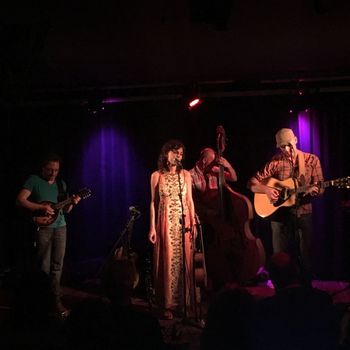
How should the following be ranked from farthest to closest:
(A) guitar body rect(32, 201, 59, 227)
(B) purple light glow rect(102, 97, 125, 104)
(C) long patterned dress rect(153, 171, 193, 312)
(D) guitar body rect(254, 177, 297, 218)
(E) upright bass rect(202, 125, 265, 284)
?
(B) purple light glow rect(102, 97, 125, 104), (D) guitar body rect(254, 177, 297, 218), (E) upright bass rect(202, 125, 265, 284), (A) guitar body rect(32, 201, 59, 227), (C) long patterned dress rect(153, 171, 193, 312)

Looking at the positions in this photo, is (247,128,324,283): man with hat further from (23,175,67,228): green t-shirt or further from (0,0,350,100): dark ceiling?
(23,175,67,228): green t-shirt

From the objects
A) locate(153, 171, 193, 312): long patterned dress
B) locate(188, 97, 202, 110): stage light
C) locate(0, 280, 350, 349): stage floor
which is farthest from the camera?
locate(188, 97, 202, 110): stage light

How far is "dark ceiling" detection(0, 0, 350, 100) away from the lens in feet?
17.8

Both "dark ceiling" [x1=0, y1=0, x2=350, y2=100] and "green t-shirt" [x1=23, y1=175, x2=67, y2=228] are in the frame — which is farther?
"green t-shirt" [x1=23, y1=175, x2=67, y2=228]

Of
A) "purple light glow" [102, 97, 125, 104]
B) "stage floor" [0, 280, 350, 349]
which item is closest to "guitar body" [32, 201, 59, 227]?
"stage floor" [0, 280, 350, 349]

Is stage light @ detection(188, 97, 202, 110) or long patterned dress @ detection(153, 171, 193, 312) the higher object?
stage light @ detection(188, 97, 202, 110)

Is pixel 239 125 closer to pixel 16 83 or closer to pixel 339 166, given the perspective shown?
pixel 339 166

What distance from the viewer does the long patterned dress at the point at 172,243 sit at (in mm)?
5684

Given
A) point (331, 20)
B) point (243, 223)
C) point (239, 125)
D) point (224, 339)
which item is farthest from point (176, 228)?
point (224, 339)

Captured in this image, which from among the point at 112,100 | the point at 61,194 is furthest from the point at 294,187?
the point at 112,100

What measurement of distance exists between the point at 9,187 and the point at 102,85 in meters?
2.42

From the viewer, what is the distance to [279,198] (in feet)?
20.6

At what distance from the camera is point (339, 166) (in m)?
7.34

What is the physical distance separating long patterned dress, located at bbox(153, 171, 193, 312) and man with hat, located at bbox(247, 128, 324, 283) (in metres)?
1.41
